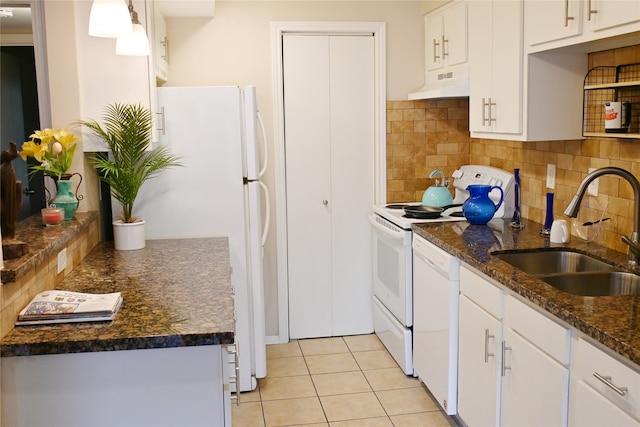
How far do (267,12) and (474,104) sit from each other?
1.53 metres

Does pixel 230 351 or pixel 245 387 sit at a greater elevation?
pixel 230 351

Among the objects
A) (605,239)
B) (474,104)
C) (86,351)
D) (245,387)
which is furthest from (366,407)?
(86,351)

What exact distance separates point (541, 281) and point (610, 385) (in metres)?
0.64

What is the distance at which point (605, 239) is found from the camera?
9.87 feet

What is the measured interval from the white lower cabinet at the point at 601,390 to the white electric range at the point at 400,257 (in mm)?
1785

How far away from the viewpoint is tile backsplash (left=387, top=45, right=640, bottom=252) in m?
Result: 2.90

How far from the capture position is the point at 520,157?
3.88 meters

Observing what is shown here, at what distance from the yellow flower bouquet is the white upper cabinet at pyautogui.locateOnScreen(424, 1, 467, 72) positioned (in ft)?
7.26

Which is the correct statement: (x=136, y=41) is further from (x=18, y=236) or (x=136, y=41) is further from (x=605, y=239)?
(x=605, y=239)

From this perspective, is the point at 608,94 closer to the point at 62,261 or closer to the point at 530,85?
the point at 530,85

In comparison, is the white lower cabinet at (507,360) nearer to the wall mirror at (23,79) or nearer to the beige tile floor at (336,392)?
the beige tile floor at (336,392)

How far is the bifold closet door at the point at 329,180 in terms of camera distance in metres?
4.45

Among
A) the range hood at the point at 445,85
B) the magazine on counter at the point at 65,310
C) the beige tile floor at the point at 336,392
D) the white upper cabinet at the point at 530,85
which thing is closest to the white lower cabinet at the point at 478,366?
the beige tile floor at the point at 336,392

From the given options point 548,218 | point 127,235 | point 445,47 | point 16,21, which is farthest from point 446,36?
point 16,21
